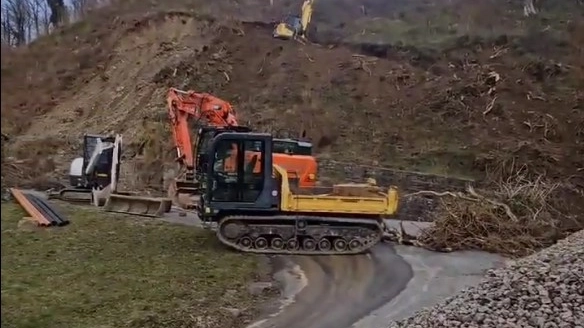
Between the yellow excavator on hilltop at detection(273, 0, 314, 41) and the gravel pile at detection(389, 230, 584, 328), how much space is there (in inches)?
851

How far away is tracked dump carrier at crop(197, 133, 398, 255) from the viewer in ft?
37.6

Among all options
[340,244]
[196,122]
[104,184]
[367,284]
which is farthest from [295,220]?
[104,184]

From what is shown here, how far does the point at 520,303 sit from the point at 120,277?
206 inches

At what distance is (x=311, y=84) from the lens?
25.7 metres

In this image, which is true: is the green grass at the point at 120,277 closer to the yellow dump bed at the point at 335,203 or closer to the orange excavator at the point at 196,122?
the yellow dump bed at the point at 335,203

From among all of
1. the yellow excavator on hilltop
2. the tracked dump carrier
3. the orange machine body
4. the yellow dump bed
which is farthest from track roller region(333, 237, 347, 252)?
the yellow excavator on hilltop

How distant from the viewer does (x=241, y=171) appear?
11.5 meters

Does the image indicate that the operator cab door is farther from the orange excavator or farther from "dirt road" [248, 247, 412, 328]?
the orange excavator

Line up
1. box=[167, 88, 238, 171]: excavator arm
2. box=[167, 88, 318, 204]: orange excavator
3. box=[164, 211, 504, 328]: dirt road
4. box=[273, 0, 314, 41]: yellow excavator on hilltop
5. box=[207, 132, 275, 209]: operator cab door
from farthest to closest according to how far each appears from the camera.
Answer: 1. box=[273, 0, 314, 41]: yellow excavator on hilltop
2. box=[167, 88, 238, 171]: excavator arm
3. box=[167, 88, 318, 204]: orange excavator
4. box=[207, 132, 275, 209]: operator cab door
5. box=[164, 211, 504, 328]: dirt road

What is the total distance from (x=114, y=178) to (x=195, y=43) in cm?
1259

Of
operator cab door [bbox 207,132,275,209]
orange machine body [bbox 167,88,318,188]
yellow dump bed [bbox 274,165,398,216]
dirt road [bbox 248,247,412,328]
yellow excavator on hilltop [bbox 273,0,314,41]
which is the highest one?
yellow excavator on hilltop [bbox 273,0,314,41]

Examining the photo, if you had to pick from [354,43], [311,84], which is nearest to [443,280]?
[311,84]

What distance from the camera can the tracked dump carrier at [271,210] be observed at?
37.6 feet

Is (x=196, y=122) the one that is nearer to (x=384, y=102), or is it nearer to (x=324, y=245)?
(x=324, y=245)
